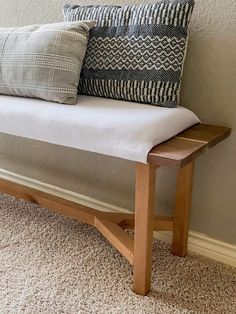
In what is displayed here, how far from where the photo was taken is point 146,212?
0.96m

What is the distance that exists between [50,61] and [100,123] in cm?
29

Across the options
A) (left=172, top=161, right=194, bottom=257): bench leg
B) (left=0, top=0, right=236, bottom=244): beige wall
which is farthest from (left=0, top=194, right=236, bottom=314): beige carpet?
(left=0, top=0, right=236, bottom=244): beige wall

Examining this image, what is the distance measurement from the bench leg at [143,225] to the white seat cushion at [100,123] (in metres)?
0.07

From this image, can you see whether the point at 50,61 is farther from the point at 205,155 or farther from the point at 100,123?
the point at 205,155

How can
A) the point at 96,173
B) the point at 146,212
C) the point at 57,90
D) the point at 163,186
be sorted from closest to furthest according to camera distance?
the point at 146,212 → the point at 57,90 → the point at 163,186 → the point at 96,173

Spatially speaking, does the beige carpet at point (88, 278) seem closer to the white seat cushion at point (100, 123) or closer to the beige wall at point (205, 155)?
the beige wall at point (205, 155)

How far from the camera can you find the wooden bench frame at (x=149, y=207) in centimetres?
88

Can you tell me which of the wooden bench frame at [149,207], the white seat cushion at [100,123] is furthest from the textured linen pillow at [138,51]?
the wooden bench frame at [149,207]

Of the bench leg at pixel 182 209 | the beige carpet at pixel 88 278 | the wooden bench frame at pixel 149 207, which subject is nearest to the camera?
the wooden bench frame at pixel 149 207

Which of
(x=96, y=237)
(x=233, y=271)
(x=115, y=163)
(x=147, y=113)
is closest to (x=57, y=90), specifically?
(x=147, y=113)

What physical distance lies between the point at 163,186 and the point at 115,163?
200mm


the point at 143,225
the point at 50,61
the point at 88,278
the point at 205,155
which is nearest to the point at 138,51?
the point at 50,61

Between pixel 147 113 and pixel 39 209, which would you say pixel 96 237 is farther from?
pixel 147 113

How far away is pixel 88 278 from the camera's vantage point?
3.62 ft
